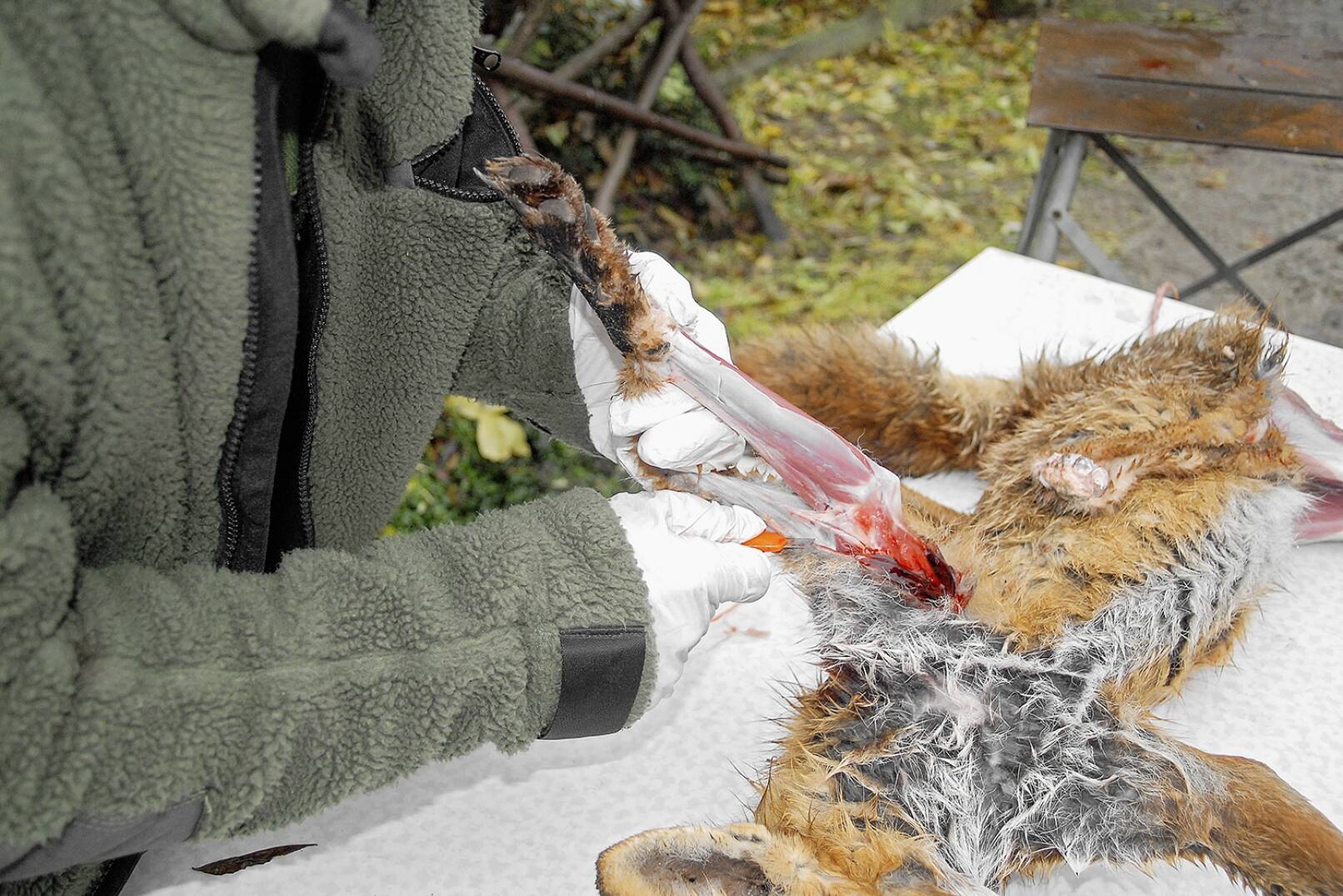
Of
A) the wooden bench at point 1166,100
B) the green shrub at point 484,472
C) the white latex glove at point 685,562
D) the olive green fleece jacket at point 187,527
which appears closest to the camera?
the olive green fleece jacket at point 187,527

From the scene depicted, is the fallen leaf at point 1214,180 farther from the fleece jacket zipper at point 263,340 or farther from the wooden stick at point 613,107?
the fleece jacket zipper at point 263,340

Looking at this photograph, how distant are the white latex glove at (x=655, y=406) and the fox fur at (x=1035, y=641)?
7 centimetres

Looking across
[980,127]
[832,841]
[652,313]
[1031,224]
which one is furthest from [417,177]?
[980,127]

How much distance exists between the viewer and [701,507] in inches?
64.8

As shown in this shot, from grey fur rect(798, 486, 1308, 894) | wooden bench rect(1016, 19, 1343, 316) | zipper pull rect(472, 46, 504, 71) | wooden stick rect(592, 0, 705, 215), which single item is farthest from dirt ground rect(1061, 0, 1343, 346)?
zipper pull rect(472, 46, 504, 71)

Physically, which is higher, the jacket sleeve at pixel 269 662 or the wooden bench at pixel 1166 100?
the wooden bench at pixel 1166 100

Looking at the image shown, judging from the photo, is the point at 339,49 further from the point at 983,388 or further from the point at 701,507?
the point at 983,388

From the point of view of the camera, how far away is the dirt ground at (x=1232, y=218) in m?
5.18

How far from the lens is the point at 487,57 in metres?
1.67

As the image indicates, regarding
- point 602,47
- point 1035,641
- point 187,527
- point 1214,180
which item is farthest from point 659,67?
point 187,527

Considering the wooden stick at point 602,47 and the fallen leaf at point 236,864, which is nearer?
the fallen leaf at point 236,864

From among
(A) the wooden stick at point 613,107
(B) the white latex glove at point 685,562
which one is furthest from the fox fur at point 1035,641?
(A) the wooden stick at point 613,107

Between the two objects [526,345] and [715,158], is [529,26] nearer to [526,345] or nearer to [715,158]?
[715,158]

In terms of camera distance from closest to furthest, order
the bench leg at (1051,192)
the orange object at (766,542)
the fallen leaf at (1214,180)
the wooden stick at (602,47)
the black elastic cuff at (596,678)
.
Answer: the black elastic cuff at (596,678) < the orange object at (766,542) < the bench leg at (1051,192) < the wooden stick at (602,47) < the fallen leaf at (1214,180)
